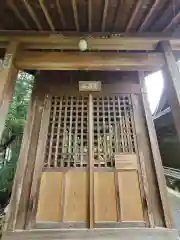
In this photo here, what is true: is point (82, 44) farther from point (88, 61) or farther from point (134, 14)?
point (134, 14)

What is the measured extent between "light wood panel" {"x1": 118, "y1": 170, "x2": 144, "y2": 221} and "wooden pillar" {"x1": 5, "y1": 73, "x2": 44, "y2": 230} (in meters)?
1.81

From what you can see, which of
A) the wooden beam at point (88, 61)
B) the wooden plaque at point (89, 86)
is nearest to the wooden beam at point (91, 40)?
the wooden beam at point (88, 61)

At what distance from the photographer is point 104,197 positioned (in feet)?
→ 12.5

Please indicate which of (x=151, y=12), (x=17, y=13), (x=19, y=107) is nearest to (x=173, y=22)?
(x=151, y=12)

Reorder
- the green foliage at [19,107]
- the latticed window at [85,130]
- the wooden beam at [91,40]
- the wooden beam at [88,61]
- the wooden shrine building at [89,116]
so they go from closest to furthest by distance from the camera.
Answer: the wooden shrine building at [89,116]
the wooden beam at [88,61]
the wooden beam at [91,40]
the latticed window at [85,130]
the green foliage at [19,107]

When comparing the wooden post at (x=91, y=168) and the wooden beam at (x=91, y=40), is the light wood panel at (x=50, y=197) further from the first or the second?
the wooden beam at (x=91, y=40)

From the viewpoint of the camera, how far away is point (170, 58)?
3227 millimetres

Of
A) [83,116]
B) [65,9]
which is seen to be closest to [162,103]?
[83,116]

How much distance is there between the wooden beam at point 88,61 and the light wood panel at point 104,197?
6.92 ft

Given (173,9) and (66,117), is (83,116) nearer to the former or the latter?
(66,117)

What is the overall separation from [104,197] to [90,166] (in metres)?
0.65

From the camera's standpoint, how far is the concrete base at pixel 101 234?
3.46 meters

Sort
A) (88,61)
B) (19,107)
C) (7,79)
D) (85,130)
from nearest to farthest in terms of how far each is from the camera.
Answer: (7,79), (88,61), (85,130), (19,107)

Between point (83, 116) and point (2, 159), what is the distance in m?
4.53
